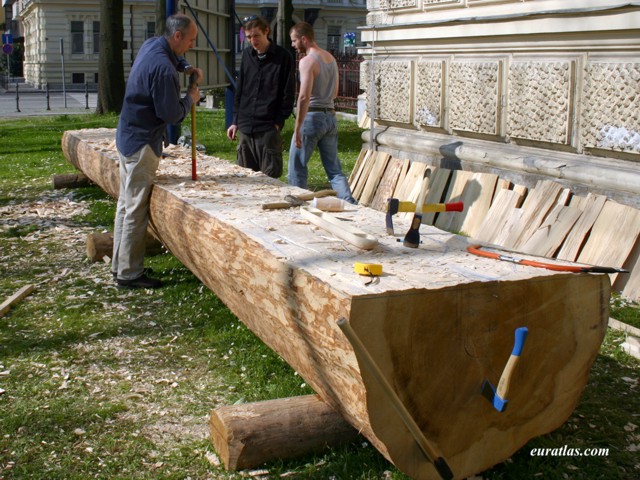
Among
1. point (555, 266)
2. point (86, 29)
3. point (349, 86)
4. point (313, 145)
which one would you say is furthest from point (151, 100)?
point (86, 29)

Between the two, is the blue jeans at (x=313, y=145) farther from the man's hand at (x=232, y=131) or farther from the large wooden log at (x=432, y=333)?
the large wooden log at (x=432, y=333)

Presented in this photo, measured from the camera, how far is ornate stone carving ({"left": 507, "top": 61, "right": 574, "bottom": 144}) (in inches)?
247

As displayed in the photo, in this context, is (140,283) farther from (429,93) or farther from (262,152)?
(429,93)

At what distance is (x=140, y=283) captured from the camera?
5766 millimetres

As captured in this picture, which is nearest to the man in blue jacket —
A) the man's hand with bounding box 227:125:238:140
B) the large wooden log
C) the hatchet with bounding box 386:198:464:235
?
the man's hand with bounding box 227:125:238:140

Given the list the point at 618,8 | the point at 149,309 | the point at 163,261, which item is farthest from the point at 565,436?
the point at 163,261

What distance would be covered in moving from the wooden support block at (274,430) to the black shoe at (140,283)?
2.50 meters

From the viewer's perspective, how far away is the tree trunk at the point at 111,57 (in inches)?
696

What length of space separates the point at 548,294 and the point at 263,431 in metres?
1.26

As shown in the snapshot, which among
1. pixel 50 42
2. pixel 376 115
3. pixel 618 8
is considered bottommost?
pixel 376 115

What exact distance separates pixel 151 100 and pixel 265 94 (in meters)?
1.65

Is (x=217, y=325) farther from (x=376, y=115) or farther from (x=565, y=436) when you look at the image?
(x=376, y=115)

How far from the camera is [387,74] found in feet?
28.3

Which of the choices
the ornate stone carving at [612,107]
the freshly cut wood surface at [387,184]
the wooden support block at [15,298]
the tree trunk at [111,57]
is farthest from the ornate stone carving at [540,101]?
the tree trunk at [111,57]
